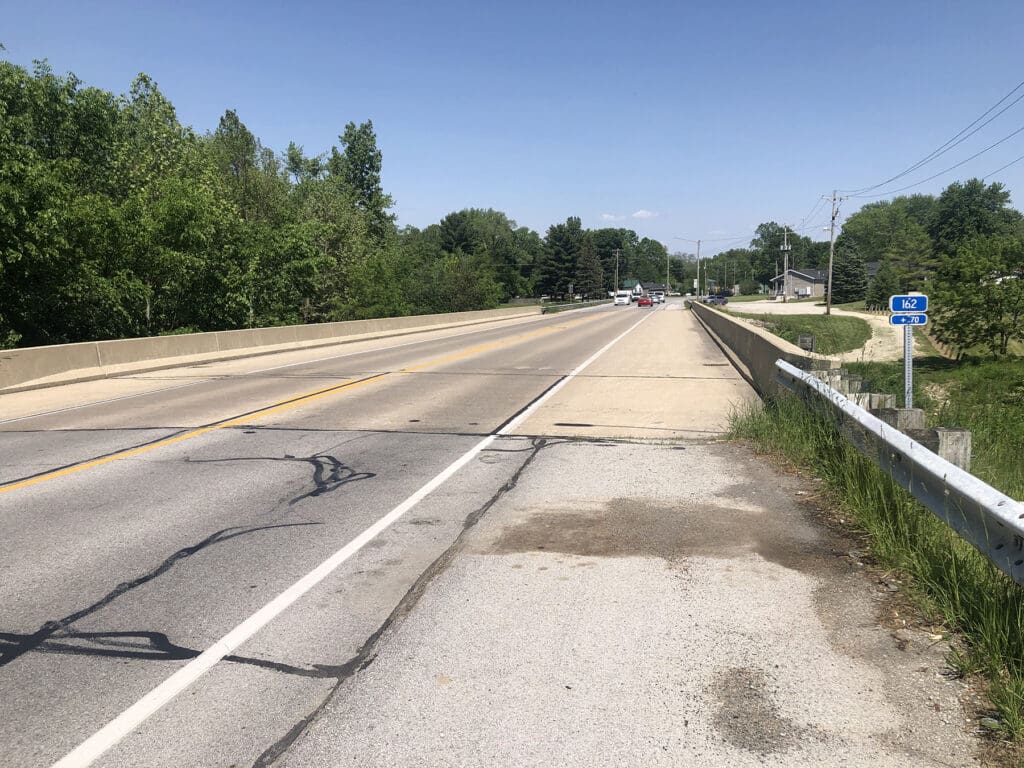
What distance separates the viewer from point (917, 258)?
91.7 meters

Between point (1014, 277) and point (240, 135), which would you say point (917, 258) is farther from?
point (240, 135)

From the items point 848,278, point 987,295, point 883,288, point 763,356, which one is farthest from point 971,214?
point 763,356

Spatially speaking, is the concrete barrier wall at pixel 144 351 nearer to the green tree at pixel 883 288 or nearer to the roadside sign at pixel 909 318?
the roadside sign at pixel 909 318

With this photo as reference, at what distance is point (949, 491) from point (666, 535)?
6.69 feet

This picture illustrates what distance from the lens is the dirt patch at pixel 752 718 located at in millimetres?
2977

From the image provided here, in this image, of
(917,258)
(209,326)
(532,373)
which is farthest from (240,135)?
(917,258)

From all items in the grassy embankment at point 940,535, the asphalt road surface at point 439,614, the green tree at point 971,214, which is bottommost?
the asphalt road surface at point 439,614

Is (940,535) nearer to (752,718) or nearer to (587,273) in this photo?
(752,718)

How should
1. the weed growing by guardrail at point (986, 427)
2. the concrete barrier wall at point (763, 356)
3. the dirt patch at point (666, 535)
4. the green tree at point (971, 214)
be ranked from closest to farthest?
1. the dirt patch at point (666, 535)
2. the weed growing by guardrail at point (986, 427)
3. the concrete barrier wall at point (763, 356)
4. the green tree at point (971, 214)

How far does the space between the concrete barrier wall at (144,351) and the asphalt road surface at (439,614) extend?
29.4 feet

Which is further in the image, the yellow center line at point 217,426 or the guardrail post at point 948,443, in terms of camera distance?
the yellow center line at point 217,426

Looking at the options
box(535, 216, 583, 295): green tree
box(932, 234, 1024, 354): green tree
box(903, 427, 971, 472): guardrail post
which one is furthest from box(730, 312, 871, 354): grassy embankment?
box(535, 216, 583, 295): green tree

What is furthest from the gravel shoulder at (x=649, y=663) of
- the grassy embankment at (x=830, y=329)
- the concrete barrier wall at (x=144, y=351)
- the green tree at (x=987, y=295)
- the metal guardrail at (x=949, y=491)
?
the grassy embankment at (x=830, y=329)

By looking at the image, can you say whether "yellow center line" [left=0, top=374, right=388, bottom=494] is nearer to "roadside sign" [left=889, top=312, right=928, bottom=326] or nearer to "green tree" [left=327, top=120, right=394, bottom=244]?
"roadside sign" [left=889, top=312, right=928, bottom=326]
